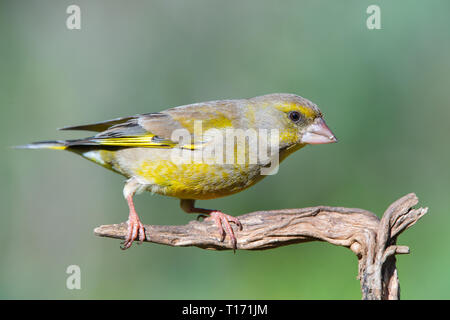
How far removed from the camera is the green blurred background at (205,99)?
6441 mm

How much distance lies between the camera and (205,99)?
711cm

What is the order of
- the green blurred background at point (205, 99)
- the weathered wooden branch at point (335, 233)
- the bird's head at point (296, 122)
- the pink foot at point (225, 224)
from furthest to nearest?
the green blurred background at point (205, 99)
the bird's head at point (296, 122)
the pink foot at point (225, 224)
the weathered wooden branch at point (335, 233)

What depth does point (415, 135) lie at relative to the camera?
7.09 metres

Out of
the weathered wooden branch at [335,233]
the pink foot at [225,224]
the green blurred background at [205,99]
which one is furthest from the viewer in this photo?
the green blurred background at [205,99]

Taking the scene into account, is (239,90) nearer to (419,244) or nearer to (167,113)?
(167,113)

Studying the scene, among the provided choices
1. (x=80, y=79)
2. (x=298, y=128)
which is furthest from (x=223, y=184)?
(x=80, y=79)

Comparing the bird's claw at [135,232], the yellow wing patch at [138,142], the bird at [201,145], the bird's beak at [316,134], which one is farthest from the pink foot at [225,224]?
the bird's beak at [316,134]

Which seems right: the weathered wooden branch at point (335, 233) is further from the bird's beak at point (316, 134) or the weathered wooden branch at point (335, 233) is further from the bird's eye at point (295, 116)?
the bird's eye at point (295, 116)

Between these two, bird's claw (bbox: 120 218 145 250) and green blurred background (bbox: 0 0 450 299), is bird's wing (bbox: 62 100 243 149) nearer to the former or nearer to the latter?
bird's claw (bbox: 120 218 145 250)

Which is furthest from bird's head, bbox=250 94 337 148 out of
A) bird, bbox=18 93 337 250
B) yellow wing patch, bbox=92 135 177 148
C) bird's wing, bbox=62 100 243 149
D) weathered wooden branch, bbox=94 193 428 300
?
yellow wing patch, bbox=92 135 177 148

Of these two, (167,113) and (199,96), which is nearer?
(167,113)

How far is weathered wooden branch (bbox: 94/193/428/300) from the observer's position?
362 centimetres

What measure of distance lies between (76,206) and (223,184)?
3.46 m

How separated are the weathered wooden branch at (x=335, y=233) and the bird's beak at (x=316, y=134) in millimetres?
787
